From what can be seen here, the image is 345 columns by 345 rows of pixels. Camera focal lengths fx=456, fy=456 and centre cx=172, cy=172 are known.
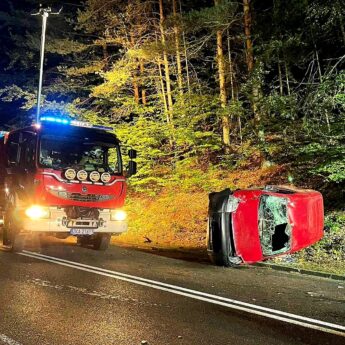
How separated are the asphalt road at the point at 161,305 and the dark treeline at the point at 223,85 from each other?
4151mm

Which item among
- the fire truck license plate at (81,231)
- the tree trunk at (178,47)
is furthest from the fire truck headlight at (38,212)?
the tree trunk at (178,47)

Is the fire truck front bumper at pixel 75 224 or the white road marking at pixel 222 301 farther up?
the fire truck front bumper at pixel 75 224

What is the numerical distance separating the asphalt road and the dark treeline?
4.15 m

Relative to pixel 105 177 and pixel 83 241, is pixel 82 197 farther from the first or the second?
pixel 83 241

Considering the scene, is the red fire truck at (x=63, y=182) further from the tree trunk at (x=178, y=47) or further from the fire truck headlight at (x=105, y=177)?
the tree trunk at (x=178, y=47)

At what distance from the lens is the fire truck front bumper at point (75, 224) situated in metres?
10.4

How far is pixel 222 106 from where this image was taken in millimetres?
17188

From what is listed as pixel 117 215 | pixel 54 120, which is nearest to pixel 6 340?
pixel 117 215

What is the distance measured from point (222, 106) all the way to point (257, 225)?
902 centimetres

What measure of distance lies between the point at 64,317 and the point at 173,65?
57.3ft

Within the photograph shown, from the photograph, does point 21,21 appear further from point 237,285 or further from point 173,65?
point 237,285

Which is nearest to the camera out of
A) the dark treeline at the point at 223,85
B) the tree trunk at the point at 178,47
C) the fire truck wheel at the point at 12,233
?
the fire truck wheel at the point at 12,233

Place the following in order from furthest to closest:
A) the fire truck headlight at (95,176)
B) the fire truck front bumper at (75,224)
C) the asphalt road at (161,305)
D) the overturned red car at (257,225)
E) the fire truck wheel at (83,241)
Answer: the fire truck wheel at (83,241)
the fire truck headlight at (95,176)
the fire truck front bumper at (75,224)
the overturned red car at (257,225)
the asphalt road at (161,305)

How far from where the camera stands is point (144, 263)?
10.0 meters
